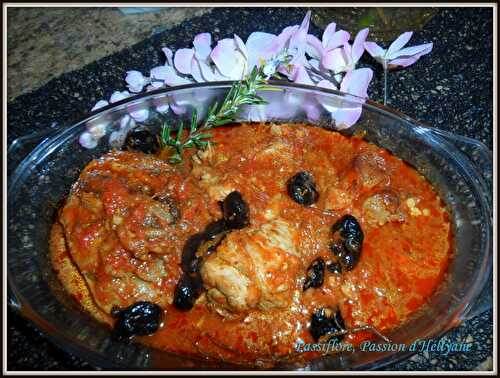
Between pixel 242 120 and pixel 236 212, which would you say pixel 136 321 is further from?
pixel 242 120

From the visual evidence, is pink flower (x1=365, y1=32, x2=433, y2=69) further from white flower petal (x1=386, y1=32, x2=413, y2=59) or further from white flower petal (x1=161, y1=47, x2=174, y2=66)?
white flower petal (x1=161, y1=47, x2=174, y2=66)

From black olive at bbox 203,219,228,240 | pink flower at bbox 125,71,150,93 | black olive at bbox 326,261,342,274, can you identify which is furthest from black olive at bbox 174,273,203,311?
pink flower at bbox 125,71,150,93

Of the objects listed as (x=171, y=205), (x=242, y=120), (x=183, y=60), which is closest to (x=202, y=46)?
(x=183, y=60)

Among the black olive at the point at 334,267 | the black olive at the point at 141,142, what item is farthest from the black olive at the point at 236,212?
the black olive at the point at 141,142

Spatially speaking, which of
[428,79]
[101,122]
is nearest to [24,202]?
[101,122]

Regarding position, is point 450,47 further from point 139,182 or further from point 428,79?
point 139,182

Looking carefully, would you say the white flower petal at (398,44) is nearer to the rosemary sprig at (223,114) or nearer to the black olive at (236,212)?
the rosemary sprig at (223,114)

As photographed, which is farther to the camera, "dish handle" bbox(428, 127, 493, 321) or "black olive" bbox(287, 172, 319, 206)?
"black olive" bbox(287, 172, 319, 206)
